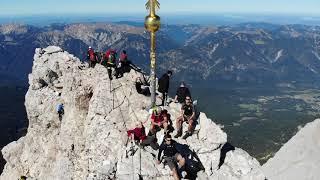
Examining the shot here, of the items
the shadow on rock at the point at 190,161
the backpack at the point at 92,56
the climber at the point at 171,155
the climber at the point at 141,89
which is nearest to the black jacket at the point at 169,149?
the climber at the point at 171,155

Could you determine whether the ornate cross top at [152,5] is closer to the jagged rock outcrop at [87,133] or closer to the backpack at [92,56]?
the jagged rock outcrop at [87,133]

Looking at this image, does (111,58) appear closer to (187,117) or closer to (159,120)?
(159,120)

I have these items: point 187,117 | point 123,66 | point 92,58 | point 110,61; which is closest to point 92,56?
point 92,58

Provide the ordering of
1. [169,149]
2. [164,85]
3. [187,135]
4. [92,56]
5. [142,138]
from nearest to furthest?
[169,149] → [142,138] → [187,135] → [164,85] → [92,56]

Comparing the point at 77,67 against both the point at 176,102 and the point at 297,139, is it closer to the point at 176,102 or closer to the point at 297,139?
the point at 176,102

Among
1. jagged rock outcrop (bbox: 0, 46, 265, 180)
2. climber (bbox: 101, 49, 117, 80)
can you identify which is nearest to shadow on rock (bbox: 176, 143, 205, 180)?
jagged rock outcrop (bbox: 0, 46, 265, 180)

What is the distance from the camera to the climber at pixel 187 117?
105 ft

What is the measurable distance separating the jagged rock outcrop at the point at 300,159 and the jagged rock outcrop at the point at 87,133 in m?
2.98

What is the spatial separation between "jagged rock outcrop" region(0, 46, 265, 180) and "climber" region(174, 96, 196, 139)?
644mm

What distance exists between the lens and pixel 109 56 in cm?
4106

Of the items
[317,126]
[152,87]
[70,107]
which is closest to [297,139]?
[317,126]

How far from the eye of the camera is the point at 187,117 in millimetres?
32469

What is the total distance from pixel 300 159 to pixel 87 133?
53.0 ft

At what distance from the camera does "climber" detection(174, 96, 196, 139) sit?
1259 inches
